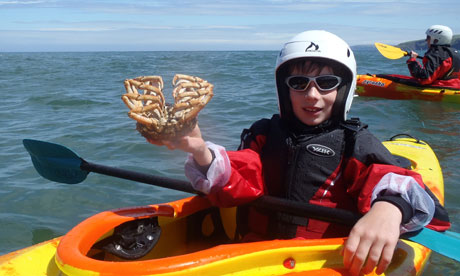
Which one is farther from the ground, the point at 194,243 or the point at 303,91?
the point at 303,91

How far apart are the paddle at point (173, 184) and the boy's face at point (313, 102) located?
419 mm

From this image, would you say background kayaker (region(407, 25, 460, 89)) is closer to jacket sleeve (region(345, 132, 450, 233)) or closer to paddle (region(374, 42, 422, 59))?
paddle (region(374, 42, 422, 59))

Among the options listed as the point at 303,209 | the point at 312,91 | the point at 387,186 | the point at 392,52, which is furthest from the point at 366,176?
the point at 392,52

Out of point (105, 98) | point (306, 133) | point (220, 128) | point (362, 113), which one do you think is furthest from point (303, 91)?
point (105, 98)

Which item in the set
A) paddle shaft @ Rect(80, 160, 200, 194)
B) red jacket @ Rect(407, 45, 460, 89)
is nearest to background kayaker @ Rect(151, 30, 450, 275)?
paddle shaft @ Rect(80, 160, 200, 194)

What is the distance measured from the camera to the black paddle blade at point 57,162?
3.17 meters

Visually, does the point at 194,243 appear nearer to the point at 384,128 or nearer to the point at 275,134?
the point at 275,134

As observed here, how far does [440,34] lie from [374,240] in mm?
8793

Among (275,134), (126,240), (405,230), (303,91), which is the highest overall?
(303,91)

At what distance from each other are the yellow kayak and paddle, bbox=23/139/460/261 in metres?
0.13

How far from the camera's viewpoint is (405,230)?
2.11 m

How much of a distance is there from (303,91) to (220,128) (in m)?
4.96

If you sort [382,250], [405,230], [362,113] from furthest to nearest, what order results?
[362,113] < [405,230] < [382,250]

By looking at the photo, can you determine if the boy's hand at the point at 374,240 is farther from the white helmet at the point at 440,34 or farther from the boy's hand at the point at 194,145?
the white helmet at the point at 440,34
